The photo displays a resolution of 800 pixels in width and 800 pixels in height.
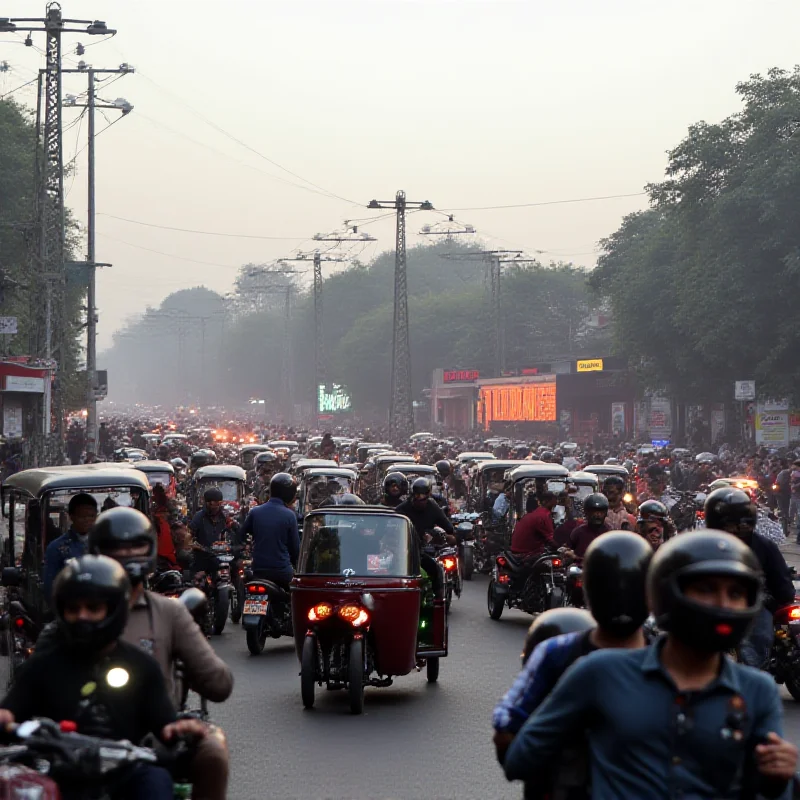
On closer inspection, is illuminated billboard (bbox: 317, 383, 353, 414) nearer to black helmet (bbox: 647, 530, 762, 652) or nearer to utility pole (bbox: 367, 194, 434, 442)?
utility pole (bbox: 367, 194, 434, 442)

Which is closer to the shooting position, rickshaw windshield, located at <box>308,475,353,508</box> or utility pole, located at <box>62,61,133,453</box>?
rickshaw windshield, located at <box>308,475,353,508</box>

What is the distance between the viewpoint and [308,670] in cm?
1173

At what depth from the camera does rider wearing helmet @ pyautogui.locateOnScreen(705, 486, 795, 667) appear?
29.6ft

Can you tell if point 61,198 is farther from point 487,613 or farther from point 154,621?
point 154,621

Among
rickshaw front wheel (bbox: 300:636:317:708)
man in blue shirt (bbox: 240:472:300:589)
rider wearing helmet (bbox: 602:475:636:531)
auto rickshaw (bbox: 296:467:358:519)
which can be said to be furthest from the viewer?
auto rickshaw (bbox: 296:467:358:519)

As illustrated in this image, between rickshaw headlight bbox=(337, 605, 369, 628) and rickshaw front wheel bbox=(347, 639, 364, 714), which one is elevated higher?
rickshaw headlight bbox=(337, 605, 369, 628)

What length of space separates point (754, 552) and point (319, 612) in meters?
3.48

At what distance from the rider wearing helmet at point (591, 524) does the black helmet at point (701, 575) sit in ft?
33.4

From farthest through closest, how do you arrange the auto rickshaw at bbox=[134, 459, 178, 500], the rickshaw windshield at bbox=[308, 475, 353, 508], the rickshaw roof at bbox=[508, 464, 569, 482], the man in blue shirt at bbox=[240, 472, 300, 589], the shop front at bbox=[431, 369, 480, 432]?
1. the shop front at bbox=[431, 369, 480, 432]
2. the auto rickshaw at bbox=[134, 459, 178, 500]
3. the rickshaw windshield at bbox=[308, 475, 353, 508]
4. the rickshaw roof at bbox=[508, 464, 569, 482]
5. the man in blue shirt at bbox=[240, 472, 300, 589]

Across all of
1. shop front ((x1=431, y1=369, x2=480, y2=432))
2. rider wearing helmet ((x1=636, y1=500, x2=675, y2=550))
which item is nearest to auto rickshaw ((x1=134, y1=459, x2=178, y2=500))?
rider wearing helmet ((x1=636, y1=500, x2=675, y2=550))

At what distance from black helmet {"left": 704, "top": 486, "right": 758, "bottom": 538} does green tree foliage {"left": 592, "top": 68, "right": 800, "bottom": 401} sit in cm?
3653

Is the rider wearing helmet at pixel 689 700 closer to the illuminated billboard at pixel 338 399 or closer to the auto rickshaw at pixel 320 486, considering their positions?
the auto rickshaw at pixel 320 486

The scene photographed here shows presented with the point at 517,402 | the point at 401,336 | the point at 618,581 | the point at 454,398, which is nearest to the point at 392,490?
the point at 618,581

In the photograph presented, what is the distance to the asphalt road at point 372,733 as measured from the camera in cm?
914
